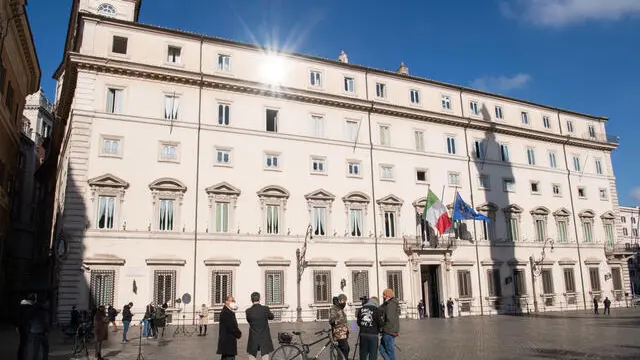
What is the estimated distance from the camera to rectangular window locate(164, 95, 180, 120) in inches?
1212

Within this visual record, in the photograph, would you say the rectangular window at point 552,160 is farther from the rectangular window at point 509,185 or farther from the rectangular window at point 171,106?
the rectangular window at point 171,106

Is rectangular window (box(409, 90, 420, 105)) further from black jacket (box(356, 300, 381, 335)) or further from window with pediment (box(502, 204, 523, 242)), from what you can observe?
black jacket (box(356, 300, 381, 335))

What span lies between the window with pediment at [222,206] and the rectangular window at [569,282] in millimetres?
28976

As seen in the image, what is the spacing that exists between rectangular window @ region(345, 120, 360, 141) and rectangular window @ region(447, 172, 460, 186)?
27.8 ft

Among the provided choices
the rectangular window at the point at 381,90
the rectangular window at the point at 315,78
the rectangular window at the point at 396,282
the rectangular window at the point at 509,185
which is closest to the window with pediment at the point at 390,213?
the rectangular window at the point at 396,282

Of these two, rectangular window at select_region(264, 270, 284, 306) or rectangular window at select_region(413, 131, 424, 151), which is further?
rectangular window at select_region(413, 131, 424, 151)

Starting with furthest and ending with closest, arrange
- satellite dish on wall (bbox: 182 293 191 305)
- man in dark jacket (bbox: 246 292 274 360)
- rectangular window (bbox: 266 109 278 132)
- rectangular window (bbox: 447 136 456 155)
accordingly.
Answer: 1. rectangular window (bbox: 447 136 456 155)
2. rectangular window (bbox: 266 109 278 132)
3. satellite dish on wall (bbox: 182 293 191 305)
4. man in dark jacket (bbox: 246 292 274 360)

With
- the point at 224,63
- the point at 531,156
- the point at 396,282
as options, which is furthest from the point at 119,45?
A: the point at 531,156

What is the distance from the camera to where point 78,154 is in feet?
91.7

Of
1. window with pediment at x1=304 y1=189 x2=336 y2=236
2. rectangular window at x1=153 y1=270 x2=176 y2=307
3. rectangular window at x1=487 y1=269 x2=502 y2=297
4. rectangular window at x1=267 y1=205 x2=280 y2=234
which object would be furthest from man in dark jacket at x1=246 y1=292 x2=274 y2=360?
rectangular window at x1=487 y1=269 x2=502 y2=297

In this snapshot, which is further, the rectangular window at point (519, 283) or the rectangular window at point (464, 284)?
the rectangular window at point (519, 283)

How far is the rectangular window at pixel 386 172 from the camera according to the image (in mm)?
36031

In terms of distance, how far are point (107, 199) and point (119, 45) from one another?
31.6 ft

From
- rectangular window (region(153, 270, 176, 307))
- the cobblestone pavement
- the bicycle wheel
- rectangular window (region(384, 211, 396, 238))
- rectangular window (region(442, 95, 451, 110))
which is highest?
rectangular window (region(442, 95, 451, 110))
